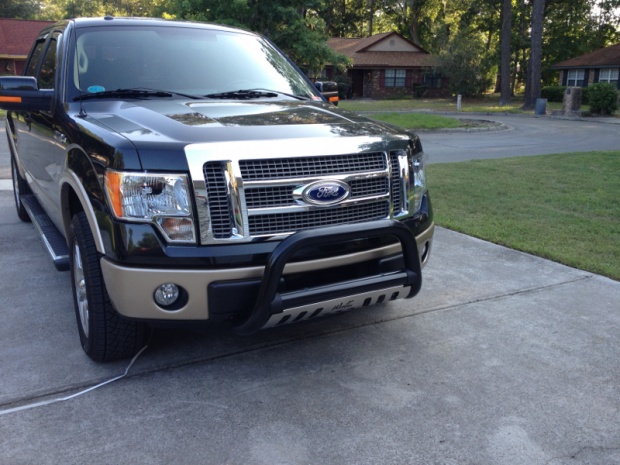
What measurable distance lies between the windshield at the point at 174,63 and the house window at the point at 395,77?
44.1m

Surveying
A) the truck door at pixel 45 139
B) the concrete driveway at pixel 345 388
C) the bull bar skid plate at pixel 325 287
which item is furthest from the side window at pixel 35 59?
the bull bar skid plate at pixel 325 287

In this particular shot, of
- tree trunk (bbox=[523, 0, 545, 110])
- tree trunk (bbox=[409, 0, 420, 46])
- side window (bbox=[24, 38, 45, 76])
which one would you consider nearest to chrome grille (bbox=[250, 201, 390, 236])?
side window (bbox=[24, 38, 45, 76])

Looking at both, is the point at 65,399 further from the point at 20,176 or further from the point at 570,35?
the point at 570,35

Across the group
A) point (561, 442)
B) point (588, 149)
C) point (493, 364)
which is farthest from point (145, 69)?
point (588, 149)

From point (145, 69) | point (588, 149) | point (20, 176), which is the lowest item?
point (588, 149)

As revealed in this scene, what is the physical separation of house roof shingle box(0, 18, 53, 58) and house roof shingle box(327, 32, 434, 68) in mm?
21236

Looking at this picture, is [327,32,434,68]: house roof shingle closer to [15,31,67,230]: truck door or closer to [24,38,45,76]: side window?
[24,38,45,76]: side window

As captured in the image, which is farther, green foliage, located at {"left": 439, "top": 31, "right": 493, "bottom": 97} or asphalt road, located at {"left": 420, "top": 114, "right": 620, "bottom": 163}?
green foliage, located at {"left": 439, "top": 31, "right": 493, "bottom": 97}

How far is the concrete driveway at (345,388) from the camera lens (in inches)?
113

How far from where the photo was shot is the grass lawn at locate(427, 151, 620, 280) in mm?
6070

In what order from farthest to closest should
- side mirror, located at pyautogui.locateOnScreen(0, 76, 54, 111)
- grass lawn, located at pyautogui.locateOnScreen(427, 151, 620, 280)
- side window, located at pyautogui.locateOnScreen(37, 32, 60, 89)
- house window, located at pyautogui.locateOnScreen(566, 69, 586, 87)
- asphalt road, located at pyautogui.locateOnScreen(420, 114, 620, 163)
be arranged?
1. house window, located at pyautogui.locateOnScreen(566, 69, 586, 87)
2. asphalt road, located at pyautogui.locateOnScreen(420, 114, 620, 163)
3. grass lawn, located at pyautogui.locateOnScreen(427, 151, 620, 280)
4. side window, located at pyautogui.locateOnScreen(37, 32, 60, 89)
5. side mirror, located at pyautogui.locateOnScreen(0, 76, 54, 111)

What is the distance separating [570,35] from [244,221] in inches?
1944

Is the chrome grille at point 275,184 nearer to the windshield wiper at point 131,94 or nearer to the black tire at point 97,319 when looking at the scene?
the black tire at point 97,319

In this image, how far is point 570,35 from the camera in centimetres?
4600
